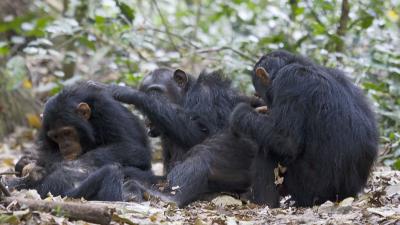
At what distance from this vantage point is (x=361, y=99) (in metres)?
7.25

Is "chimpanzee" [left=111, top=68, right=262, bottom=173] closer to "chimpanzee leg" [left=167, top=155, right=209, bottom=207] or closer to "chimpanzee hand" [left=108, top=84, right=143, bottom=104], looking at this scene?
"chimpanzee hand" [left=108, top=84, right=143, bottom=104]

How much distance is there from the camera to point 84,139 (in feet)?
24.7

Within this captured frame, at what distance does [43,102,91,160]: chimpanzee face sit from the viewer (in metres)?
7.41

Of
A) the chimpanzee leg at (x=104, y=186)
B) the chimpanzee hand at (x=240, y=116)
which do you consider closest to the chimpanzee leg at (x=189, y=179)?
the chimpanzee hand at (x=240, y=116)

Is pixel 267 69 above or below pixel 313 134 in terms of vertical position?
above

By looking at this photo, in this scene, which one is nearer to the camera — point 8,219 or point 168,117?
point 8,219

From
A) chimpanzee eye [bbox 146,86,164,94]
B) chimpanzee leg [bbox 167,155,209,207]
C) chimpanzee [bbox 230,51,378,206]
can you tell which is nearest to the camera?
chimpanzee [bbox 230,51,378,206]

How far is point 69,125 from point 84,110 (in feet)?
0.75

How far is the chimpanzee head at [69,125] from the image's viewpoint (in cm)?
742

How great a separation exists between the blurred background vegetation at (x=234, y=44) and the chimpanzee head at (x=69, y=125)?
7.84ft

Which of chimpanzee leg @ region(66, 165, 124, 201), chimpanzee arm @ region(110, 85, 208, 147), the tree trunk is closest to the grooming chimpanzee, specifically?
chimpanzee arm @ region(110, 85, 208, 147)

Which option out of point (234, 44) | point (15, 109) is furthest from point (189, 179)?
point (15, 109)

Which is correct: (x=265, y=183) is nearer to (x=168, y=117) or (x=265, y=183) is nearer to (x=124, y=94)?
(x=168, y=117)

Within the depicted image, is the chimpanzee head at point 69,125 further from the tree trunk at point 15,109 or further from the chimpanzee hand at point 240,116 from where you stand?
the tree trunk at point 15,109
